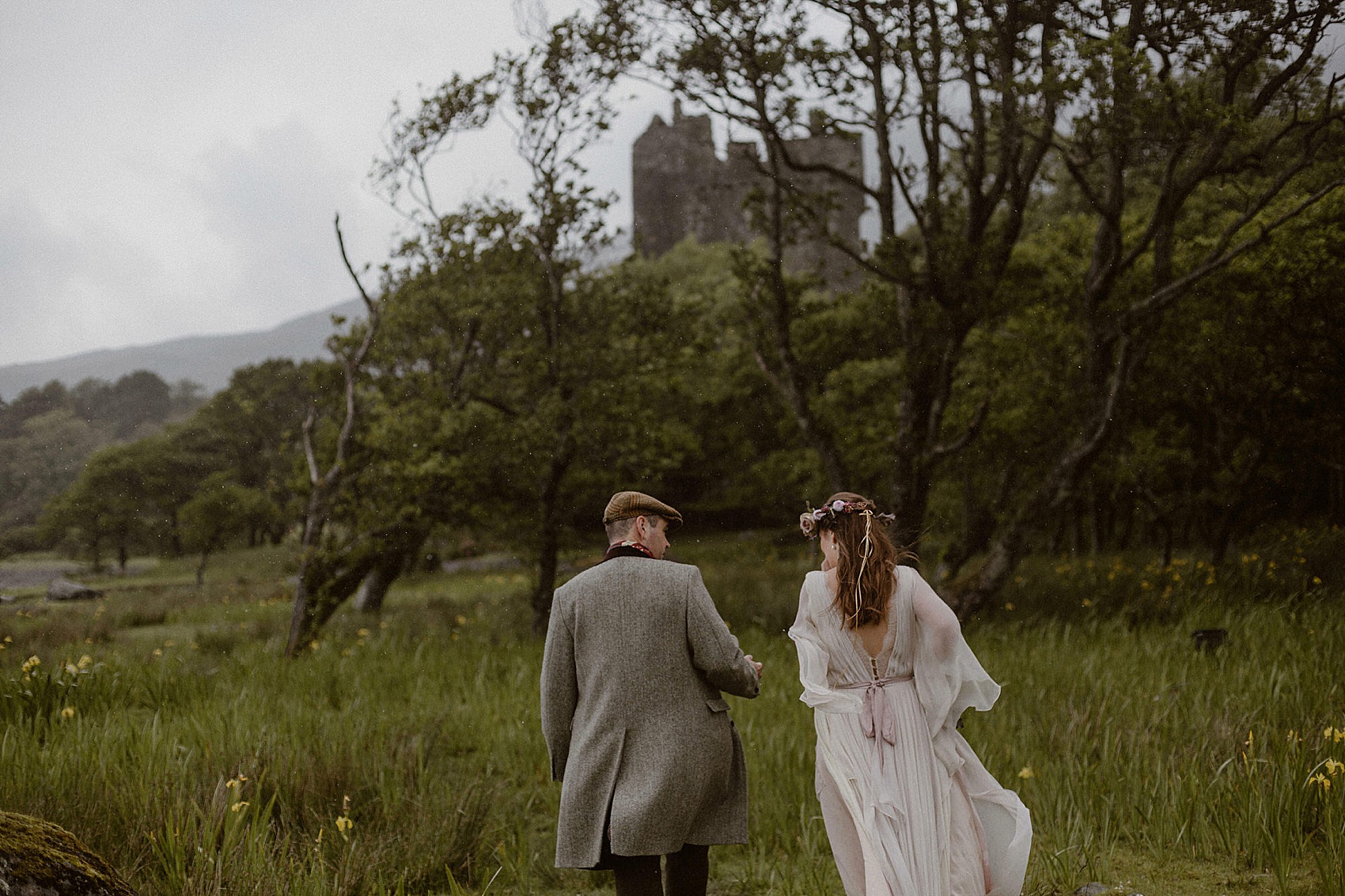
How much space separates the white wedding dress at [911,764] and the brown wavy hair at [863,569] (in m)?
0.07

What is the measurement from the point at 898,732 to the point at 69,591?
12.0m

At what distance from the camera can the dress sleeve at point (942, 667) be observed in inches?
141

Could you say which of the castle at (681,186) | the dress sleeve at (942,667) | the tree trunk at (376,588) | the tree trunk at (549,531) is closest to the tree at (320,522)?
the tree trunk at (549,531)

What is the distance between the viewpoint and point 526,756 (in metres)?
6.47

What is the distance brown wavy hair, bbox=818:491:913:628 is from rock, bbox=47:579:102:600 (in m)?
11.4

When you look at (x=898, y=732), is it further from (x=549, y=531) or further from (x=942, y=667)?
(x=549, y=531)

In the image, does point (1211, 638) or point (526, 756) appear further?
point (1211, 638)

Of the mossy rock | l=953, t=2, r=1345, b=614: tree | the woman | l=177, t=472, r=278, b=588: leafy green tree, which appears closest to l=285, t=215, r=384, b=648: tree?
l=177, t=472, r=278, b=588: leafy green tree

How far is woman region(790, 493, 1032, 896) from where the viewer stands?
3.52 m

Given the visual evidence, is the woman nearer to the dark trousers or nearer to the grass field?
the dark trousers

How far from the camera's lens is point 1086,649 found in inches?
349

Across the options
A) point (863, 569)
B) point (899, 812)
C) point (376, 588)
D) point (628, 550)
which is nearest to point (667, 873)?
point (899, 812)

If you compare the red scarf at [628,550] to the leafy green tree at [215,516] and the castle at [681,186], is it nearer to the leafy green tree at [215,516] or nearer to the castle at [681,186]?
the leafy green tree at [215,516]

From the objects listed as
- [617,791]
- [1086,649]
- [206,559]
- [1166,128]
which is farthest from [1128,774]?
[206,559]
